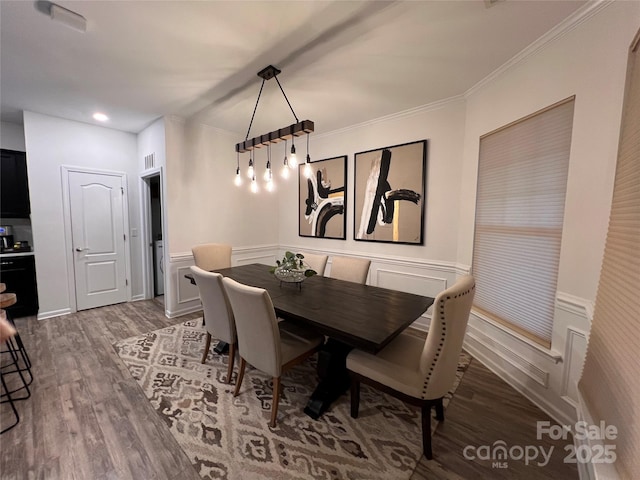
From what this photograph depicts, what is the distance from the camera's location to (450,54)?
199 cm

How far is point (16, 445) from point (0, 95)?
11.2 ft

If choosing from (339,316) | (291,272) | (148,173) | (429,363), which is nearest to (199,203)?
(148,173)

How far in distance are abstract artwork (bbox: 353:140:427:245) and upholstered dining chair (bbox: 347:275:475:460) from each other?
66.4 inches

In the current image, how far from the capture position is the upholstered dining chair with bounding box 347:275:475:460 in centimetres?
134

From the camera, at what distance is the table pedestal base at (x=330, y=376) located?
184cm

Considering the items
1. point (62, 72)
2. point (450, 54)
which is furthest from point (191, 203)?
point (450, 54)

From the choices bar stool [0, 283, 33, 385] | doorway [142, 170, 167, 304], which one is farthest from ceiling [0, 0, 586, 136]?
bar stool [0, 283, 33, 385]

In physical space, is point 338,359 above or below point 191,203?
below

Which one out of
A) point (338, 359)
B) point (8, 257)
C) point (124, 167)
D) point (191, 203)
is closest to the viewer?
point (338, 359)

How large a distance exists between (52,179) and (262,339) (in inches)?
153

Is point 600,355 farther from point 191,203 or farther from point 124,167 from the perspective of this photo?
point 124,167

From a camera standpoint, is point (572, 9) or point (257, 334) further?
point (257, 334)

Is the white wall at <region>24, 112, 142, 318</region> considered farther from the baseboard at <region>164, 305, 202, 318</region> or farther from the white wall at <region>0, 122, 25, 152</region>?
the baseboard at <region>164, 305, 202, 318</region>

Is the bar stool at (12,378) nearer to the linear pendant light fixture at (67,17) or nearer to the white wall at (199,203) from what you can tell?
the white wall at (199,203)
